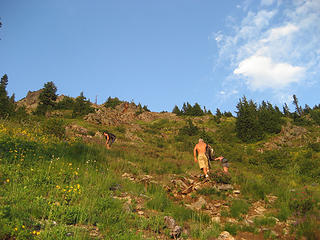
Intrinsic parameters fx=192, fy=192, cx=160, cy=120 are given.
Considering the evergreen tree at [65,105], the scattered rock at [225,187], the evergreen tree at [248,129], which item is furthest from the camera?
the evergreen tree at [65,105]

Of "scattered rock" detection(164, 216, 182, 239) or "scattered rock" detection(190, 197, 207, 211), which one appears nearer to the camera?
"scattered rock" detection(164, 216, 182, 239)

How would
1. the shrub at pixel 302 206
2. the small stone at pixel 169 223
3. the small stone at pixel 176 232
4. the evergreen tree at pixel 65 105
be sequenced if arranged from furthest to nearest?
the evergreen tree at pixel 65 105 → the shrub at pixel 302 206 → the small stone at pixel 169 223 → the small stone at pixel 176 232

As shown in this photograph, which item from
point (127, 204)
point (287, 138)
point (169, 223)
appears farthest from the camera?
point (287, 138)

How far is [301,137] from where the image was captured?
30.4 m

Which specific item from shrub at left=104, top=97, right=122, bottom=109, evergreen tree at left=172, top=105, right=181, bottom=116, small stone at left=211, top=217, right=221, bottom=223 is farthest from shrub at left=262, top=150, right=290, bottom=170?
shrub at left=104, top=97, right=122, bottom=109

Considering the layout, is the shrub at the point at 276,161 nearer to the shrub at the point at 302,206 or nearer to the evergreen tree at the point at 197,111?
the shrub at the point at 302,206

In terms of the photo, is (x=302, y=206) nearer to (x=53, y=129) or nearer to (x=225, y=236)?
(x=225, y=236)

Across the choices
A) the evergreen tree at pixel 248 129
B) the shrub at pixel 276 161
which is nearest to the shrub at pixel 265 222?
the shrub at pixel 276 161

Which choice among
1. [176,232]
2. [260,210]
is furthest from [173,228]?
[260,210]

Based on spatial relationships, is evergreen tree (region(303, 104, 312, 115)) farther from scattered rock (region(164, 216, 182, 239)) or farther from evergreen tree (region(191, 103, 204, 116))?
scattered rock (region(164, 216, 182, 239))

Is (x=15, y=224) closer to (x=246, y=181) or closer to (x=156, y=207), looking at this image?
(x=156, y=207)

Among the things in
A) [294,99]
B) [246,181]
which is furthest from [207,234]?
[294,99]

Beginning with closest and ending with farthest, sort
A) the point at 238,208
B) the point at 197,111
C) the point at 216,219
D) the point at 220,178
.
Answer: the point at 216,219 < the point at 238,208 < the point at 220,178 < the point at 197,111

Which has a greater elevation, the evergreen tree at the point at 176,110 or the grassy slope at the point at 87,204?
the evergreen tree at the point at 176,110
